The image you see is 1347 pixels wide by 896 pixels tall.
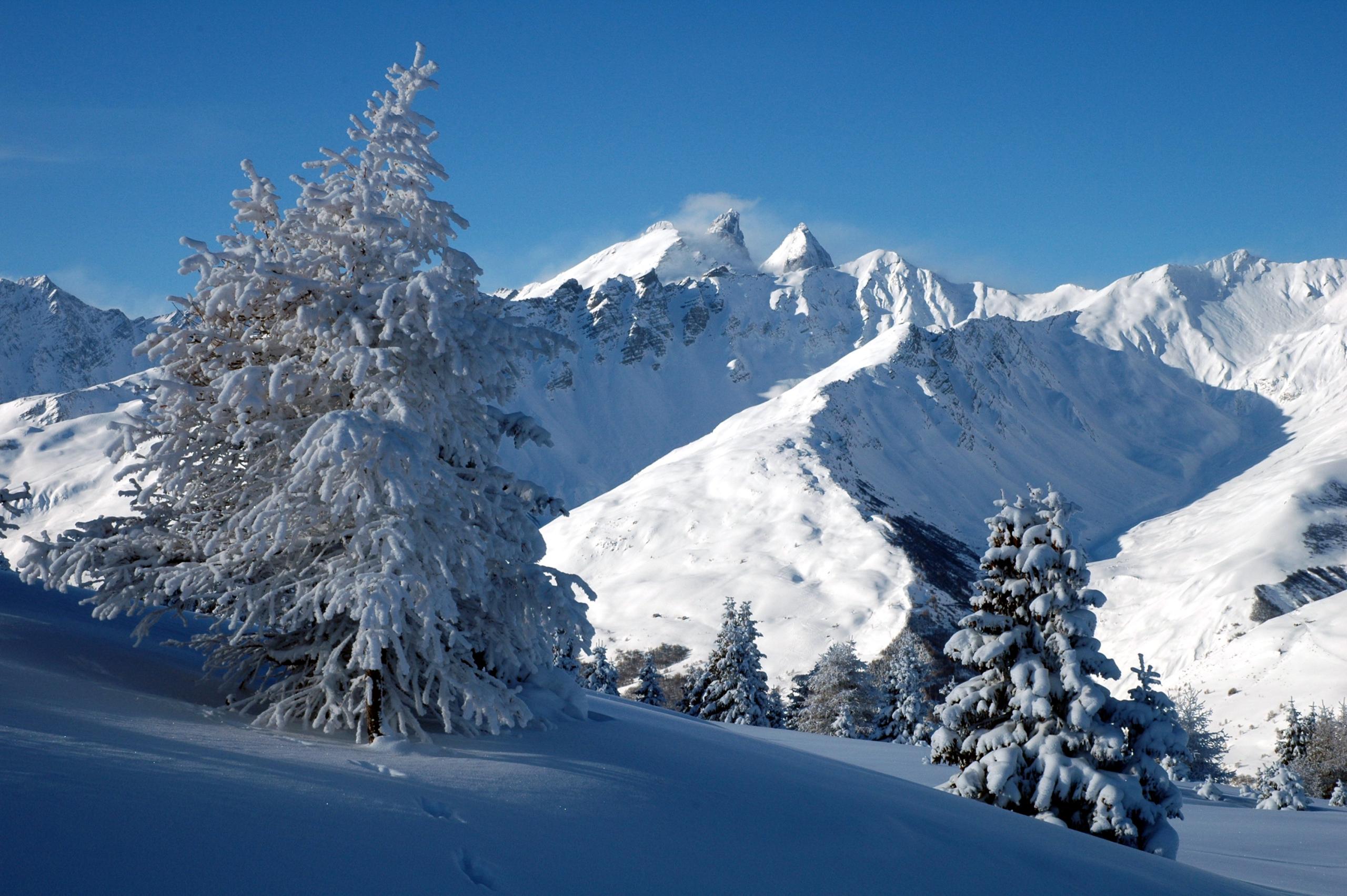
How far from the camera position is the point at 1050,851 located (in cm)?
884

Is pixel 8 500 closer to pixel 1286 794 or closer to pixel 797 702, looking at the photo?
pixel 1286 794

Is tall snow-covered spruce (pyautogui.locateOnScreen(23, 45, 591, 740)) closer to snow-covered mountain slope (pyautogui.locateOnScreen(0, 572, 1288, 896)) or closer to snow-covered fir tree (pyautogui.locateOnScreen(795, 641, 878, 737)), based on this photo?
snow-covered mountain slope (pyautogui.locateOnScreen(0, 572, 1288, 896))

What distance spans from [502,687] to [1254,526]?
162009mm

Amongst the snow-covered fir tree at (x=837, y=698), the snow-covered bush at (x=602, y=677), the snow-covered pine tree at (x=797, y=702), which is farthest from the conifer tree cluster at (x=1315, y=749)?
the snow-covered bush at (x=602, y=677)

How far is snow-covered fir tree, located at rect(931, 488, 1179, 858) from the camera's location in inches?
622

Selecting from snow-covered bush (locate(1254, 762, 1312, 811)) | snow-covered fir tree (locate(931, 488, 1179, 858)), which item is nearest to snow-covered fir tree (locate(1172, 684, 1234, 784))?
snow-covered bush (locate(1254, 762, 1312, 811))

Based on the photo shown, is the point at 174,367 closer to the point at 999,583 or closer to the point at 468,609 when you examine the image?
the point at 468,609

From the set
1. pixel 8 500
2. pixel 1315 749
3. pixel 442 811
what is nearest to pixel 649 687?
pixel 8 500

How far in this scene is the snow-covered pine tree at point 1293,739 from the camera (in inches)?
1871

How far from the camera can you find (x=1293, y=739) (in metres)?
48.2

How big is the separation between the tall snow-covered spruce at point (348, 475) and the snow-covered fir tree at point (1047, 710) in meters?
10.6

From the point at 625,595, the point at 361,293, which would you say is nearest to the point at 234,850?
the point at 361,293

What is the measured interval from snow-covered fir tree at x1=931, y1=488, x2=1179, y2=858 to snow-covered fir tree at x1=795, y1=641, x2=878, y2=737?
34368 millimetres

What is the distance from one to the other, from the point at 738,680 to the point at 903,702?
9.54 metres
